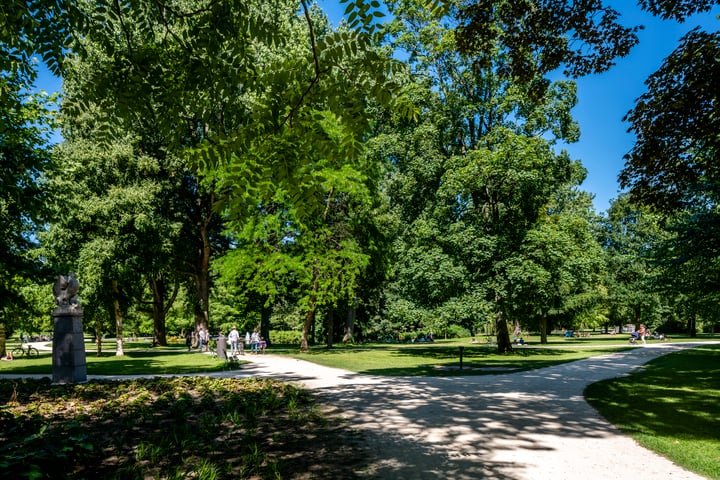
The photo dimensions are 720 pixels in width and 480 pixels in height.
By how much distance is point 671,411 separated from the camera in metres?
8.09

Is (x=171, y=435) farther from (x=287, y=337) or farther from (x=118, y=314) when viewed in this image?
(x=287, y=337)

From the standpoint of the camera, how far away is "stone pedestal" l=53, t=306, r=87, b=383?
11312 millimetres

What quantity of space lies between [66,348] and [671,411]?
45.9 ft

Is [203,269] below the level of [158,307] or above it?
above

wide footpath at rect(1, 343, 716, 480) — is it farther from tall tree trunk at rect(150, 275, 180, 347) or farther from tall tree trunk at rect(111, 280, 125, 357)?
tall tree trunk at rect(150, 275, 180, 347)

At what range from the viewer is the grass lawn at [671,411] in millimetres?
5535

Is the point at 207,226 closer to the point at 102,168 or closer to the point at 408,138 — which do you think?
the point at 102,168

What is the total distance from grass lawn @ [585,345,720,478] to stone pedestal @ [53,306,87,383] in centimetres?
1247

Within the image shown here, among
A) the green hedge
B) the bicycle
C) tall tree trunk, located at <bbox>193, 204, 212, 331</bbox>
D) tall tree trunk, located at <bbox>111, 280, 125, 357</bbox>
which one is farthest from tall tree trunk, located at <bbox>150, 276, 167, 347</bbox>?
the green hedge

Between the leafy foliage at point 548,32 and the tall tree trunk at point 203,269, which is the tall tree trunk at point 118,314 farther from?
the leafy foliage at point 548,32

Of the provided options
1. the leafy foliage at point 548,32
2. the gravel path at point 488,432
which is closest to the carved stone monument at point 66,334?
the gravel path at point 488,432

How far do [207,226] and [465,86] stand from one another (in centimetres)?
1825

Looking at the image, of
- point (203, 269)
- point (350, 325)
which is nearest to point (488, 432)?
point (203, 269)

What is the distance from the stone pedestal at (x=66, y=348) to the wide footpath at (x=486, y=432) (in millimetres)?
6150
